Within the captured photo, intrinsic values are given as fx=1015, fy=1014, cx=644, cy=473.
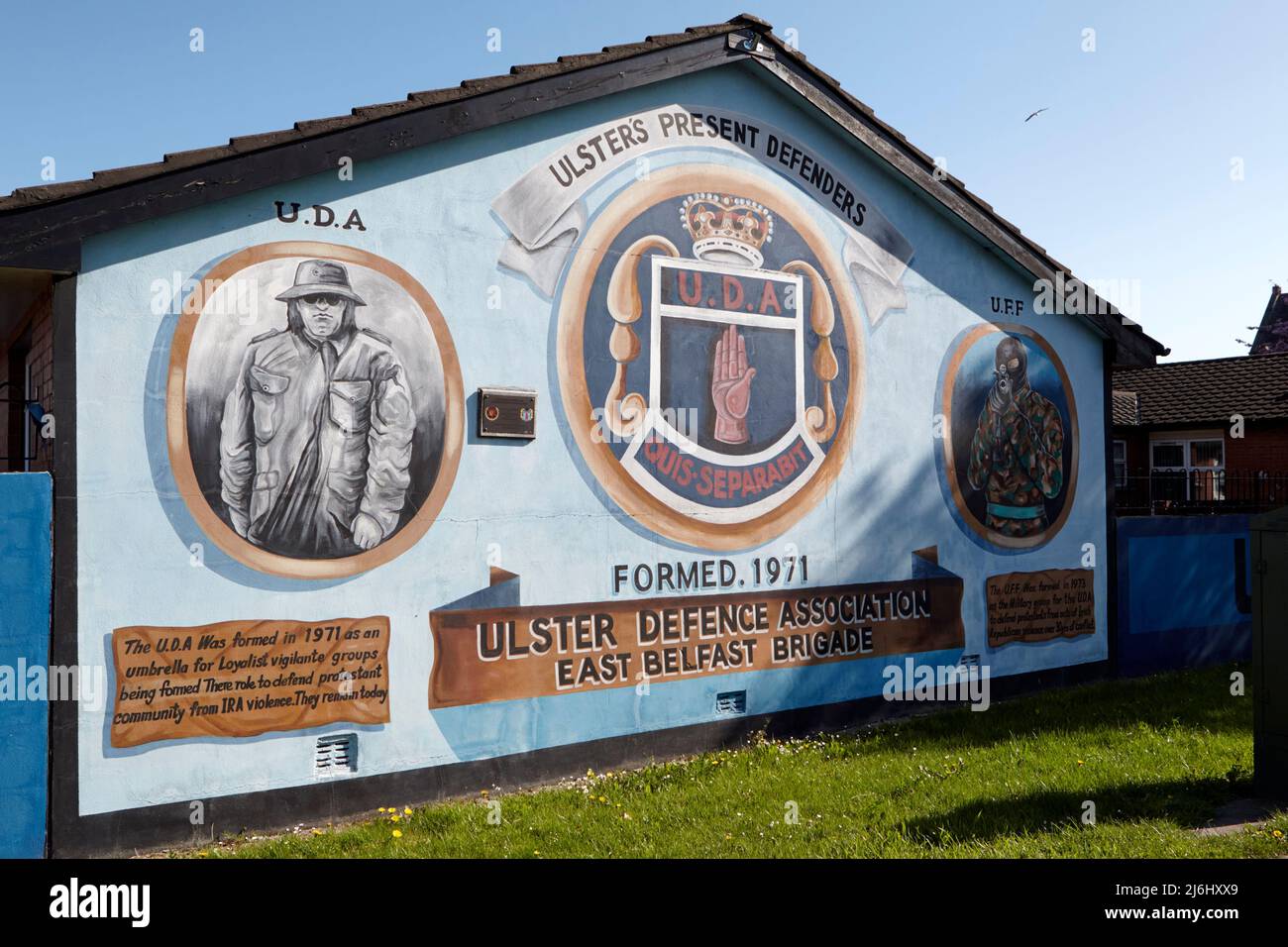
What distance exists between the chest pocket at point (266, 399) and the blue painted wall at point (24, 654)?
4.29 feet

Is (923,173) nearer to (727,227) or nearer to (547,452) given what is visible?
(727,227)

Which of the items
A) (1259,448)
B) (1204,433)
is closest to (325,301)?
A: (1259,448)

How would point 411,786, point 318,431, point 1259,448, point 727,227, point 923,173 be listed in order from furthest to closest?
point 1259,448 < point 923,173 < point 727,227 < point 411,786 < point 318,431

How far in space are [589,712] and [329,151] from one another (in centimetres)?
459

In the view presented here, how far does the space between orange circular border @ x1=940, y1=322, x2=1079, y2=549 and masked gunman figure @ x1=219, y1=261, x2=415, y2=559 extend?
598 cm

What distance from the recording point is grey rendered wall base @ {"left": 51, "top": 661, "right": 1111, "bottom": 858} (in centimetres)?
613

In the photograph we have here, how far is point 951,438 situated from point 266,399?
23.1ft

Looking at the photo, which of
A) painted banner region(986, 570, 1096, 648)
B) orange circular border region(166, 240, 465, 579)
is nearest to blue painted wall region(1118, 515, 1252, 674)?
painted banner region(986, 570, 1096, 648)

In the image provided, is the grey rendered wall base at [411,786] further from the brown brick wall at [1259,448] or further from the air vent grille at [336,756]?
the brown brick wall at [1259,448]

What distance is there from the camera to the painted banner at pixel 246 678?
6246mm

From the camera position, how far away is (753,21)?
29.7 ft

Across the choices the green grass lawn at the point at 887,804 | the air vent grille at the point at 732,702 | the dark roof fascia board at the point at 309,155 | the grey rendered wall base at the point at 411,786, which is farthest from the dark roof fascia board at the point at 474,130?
the air vent grille at the point at 732,702

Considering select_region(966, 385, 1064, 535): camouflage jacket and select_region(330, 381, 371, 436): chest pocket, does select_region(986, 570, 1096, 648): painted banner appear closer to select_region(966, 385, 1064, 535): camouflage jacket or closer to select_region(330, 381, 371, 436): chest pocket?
select_region(966, 385, 1064, 535): camouflage jacket

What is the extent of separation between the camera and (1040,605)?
452 inches
